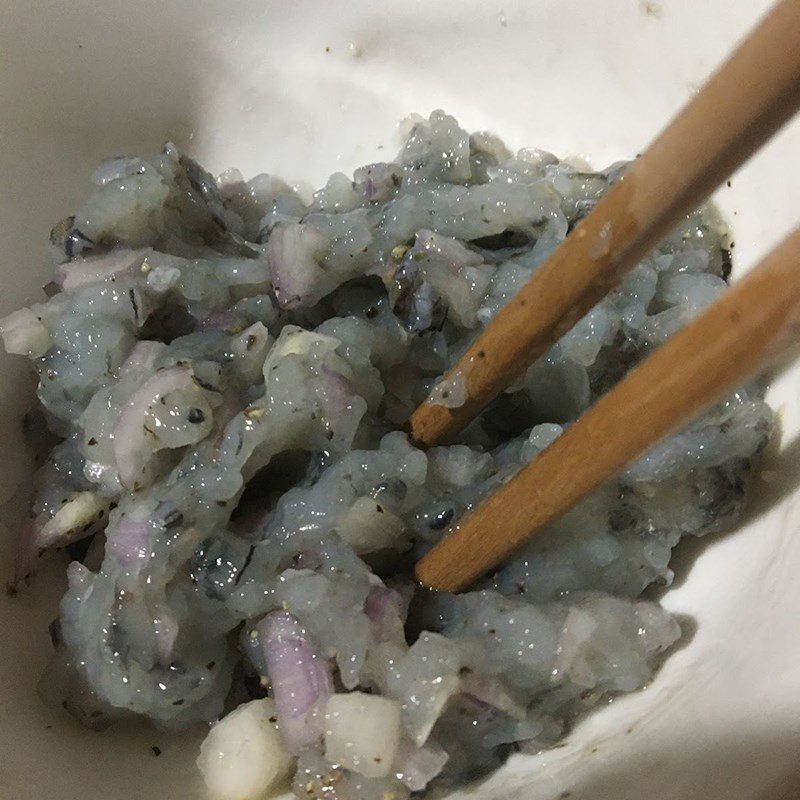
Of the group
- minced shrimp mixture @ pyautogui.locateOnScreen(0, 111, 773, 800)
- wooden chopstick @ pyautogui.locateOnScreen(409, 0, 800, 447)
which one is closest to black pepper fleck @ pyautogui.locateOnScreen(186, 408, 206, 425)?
minced shrimp mixture @ pyautogui.locateOnScreen(0, 111, 773, 800)

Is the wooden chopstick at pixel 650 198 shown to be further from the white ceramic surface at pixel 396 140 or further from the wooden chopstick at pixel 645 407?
the white ceramic surface at pixel 396 140

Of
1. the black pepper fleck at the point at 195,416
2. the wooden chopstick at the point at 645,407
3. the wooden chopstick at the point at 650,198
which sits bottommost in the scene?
the wooden chopstick at the point at 645,407

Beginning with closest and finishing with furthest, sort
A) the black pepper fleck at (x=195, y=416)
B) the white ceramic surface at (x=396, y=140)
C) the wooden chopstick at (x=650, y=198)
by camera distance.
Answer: the wooden chopstick at (x=650, y=198), the white ceramic surface at (x=396, y=140), the black pepper fleck at (x=195, y=416)

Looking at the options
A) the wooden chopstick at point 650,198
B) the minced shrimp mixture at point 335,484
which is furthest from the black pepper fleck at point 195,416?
the wooden chopstick at point 650,198

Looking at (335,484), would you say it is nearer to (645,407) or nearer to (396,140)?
(645,407)

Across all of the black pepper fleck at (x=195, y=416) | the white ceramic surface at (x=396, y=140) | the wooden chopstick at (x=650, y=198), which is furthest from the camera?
the black pepper fleck at (x=195, y=416)

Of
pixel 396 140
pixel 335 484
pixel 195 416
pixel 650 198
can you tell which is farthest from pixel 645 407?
pixel 396 140

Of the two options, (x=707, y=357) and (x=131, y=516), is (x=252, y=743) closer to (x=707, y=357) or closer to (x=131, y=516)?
(x=131, y=516)
